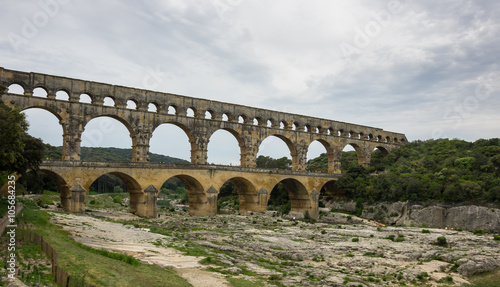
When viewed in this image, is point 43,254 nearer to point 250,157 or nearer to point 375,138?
point 250,157

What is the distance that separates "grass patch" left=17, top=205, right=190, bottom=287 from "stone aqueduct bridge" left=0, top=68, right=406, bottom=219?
1705 cm

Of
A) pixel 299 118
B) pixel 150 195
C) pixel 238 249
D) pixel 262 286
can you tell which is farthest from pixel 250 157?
pixel 262 286

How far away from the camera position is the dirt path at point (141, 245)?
1488 centimetres

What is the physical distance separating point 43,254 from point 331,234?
→ 837 inches

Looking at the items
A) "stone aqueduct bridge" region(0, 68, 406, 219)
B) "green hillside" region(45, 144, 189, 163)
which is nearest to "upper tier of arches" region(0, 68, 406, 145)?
"stone aqueduct bridge" region(0, 68, 406, 219)

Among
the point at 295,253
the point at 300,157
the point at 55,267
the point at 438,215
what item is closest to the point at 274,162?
the point at 300,157

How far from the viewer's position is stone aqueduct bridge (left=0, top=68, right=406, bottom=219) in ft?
107

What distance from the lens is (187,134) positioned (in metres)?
41.1

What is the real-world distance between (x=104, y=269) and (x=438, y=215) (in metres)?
34.6

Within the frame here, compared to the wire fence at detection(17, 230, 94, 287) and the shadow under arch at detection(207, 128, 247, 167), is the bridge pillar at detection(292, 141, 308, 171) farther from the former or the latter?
the wire fence at detection(17, 230, 94, 287)

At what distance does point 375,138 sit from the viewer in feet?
193

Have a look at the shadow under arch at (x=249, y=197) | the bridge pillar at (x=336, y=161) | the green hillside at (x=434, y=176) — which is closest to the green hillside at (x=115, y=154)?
the bridge pillar at (x=336, y=161)

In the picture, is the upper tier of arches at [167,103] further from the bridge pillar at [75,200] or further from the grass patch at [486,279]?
the grass patch at [486,279]

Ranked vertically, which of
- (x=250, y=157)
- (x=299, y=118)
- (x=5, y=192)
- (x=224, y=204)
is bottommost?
(x=224, y=204)
